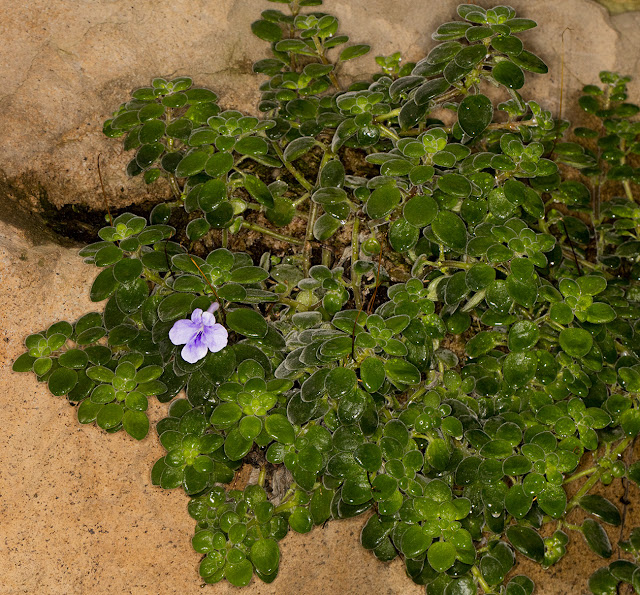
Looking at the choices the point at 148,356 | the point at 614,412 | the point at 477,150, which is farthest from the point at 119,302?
→ the point at 614,412

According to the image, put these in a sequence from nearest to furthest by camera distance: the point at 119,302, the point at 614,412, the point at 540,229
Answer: the point at 119,302 → the point at 614,412 → the point at 540,229

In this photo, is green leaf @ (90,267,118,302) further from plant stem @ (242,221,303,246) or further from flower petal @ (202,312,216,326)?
plant stem @ (242,221,303,246)

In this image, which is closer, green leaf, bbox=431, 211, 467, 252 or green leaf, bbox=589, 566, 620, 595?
green leaf, bbox=431, 211, 467, 252

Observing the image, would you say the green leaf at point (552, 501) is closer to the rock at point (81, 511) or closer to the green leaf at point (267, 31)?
the rock at point (81, 511)

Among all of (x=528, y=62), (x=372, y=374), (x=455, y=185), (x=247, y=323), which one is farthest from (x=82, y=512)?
(x=528, y=62)

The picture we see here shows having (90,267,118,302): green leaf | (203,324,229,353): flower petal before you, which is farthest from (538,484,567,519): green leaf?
(90,267,118,302): green leaf

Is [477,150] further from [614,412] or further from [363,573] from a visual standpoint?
[363,573]

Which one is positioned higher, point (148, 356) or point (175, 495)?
point (148, 356)
